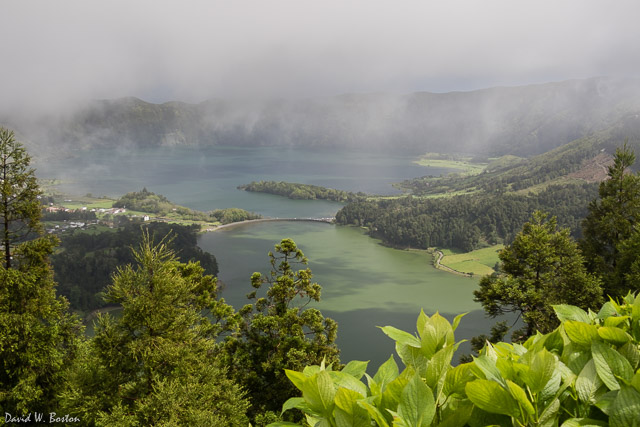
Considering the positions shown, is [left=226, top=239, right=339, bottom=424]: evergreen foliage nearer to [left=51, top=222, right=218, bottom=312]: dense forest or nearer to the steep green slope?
[left=51, top=222, right=218, bottom=312]: dense forest

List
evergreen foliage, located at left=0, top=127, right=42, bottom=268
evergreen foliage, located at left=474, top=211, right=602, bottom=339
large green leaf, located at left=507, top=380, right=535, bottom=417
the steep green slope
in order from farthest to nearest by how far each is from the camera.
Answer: the steep green slope, evergreen foliage, located at left=474, top=211, right=602, bottom=339, evergreen foliage, located at left=0, top=127, right=42, bottom=268, large green leaf, located at left=507, top=380, right=535, bottom=417

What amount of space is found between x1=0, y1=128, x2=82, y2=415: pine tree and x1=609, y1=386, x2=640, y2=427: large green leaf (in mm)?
9323

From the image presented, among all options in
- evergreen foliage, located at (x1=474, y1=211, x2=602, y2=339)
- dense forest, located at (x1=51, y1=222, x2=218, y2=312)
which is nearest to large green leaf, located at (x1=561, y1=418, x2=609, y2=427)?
evergreen foliage, located at (x1=474, y1=211, x2=602, y2=339)

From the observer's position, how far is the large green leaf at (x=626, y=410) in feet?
3.06

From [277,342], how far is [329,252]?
174ft

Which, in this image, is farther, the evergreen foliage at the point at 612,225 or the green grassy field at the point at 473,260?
the green grassy field at the point at 473,260

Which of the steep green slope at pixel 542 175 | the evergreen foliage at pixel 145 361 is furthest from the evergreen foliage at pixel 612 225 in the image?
the steep green slope at pixel 542 175

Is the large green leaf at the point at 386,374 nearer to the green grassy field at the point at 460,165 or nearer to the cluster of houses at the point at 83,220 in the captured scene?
the cluster of houses at the point at 83,220

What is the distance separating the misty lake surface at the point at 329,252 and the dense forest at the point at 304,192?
3.03 meters

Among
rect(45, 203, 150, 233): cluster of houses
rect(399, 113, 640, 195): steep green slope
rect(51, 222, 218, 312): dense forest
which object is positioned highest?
rect(399, 113, 640, 195): steep green slope

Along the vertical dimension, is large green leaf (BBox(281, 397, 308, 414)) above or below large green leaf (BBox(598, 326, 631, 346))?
below

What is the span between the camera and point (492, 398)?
936mm

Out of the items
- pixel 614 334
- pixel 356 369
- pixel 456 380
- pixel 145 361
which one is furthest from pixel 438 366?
pixel 145 361

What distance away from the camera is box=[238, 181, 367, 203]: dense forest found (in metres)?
107
